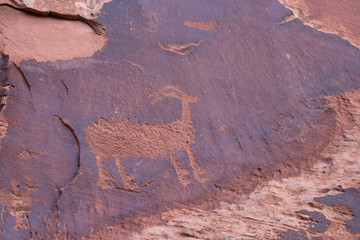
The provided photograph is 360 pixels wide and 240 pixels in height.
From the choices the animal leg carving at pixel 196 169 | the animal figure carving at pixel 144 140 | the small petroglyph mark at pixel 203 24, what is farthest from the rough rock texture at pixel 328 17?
the animal leg carving at pixel 196 169

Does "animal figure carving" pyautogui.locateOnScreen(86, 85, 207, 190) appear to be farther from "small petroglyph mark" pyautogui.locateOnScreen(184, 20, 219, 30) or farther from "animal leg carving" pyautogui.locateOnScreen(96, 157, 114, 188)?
"small petroglyph mark" pyautogui.locateOnScreen(184, 20, 219, 30)

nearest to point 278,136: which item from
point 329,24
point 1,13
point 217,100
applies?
point 217,100

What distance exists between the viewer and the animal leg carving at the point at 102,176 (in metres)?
1.43

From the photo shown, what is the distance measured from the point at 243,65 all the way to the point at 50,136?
2.52 feet

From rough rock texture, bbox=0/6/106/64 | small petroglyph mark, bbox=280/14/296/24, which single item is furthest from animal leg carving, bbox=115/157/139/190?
small petroglyph mark, bbox=280/14/296/24

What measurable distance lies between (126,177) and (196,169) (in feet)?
0.87

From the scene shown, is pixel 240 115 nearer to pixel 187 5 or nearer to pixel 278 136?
pixel 278 136

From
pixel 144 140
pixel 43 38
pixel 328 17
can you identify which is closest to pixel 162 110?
pixel 144 140

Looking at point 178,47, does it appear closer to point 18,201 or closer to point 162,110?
point 162,110

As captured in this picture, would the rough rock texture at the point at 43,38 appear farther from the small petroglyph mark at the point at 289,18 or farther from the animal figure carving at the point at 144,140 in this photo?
the small petroglyph mark at the point at 289,18

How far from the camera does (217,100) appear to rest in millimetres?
1474

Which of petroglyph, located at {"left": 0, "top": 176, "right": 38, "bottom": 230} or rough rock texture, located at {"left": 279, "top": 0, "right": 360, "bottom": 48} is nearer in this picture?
petroglyph, located at {"left": 0, "top": 176, "right": 38, "bottom": 230}

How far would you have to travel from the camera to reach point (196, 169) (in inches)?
58.1

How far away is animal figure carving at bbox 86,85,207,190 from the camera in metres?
1.43
